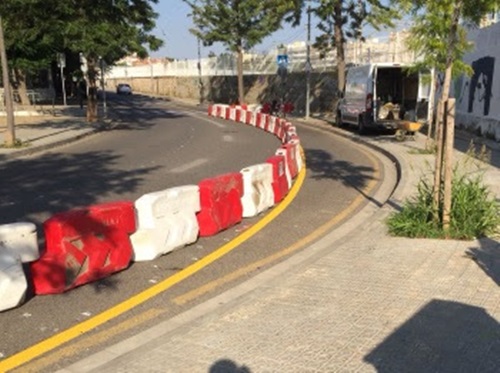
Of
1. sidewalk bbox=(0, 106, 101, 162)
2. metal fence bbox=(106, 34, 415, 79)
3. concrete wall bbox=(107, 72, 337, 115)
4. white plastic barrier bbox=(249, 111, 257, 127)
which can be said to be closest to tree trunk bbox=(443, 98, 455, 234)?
sidewalk bbox=(0, 106, 101, 162)

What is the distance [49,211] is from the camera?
8.23 m

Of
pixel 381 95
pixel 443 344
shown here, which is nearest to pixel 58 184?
pixel 443 344

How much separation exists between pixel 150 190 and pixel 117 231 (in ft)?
13.9

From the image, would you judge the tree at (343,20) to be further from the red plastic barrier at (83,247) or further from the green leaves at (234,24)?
the red plastic barrier at (83,247)

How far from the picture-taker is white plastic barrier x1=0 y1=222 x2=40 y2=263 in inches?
185

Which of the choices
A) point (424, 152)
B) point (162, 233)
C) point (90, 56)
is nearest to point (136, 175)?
point (162, 233)

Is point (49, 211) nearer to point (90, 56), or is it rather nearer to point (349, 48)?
point (90, 56)

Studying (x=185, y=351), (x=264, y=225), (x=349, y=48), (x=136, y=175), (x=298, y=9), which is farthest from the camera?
(x=349, y=48)

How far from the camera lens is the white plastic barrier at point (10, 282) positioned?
15.0 ft

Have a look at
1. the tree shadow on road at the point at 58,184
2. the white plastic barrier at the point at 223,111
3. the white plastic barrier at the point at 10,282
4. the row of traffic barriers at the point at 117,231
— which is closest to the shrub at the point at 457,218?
the row of traffic barriers at the point at 117,231

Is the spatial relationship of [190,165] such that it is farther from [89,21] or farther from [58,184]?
[89,21]

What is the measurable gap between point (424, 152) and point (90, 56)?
622 inches

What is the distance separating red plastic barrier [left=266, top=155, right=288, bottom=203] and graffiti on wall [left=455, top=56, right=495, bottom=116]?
11.5 metres

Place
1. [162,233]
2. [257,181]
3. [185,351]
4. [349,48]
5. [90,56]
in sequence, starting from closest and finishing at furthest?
1. [185,351]
2. [162,233]
3. [257,181]
4. [90,56]
5. [349,48]
